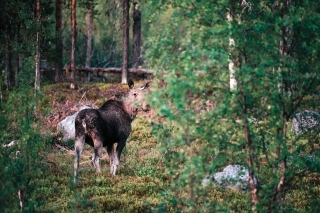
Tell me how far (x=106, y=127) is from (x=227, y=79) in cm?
755

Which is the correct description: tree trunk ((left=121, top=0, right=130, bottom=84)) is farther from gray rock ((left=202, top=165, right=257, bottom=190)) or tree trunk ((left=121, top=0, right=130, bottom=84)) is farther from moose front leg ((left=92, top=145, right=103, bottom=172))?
gray rock ((left=202, top=165, right=257, bottom=190))

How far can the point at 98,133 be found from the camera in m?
15.8

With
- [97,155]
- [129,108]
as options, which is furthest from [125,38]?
[97,155]

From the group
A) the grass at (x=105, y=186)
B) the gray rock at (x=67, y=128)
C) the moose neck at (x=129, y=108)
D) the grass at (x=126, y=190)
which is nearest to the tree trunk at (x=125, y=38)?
the gray rock at (x=67, y=128)

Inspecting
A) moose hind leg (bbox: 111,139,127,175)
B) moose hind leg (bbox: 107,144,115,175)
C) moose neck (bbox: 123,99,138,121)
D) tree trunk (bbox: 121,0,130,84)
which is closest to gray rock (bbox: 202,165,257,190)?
moose hind leg (bbox: 111,139,127,175)

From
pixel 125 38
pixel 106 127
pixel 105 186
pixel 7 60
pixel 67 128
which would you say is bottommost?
pixel 105 186

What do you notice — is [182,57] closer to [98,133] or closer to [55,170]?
[98,133]

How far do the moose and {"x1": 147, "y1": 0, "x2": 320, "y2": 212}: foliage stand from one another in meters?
5.10

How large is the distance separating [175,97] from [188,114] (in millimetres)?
573

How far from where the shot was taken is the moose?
15.6 metres

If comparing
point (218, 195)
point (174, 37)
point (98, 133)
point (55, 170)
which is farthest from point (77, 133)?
point (174, 37)

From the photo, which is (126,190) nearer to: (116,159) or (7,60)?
(116,159)

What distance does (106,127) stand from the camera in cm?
1628

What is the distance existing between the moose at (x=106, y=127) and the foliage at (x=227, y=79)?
5097 mm
